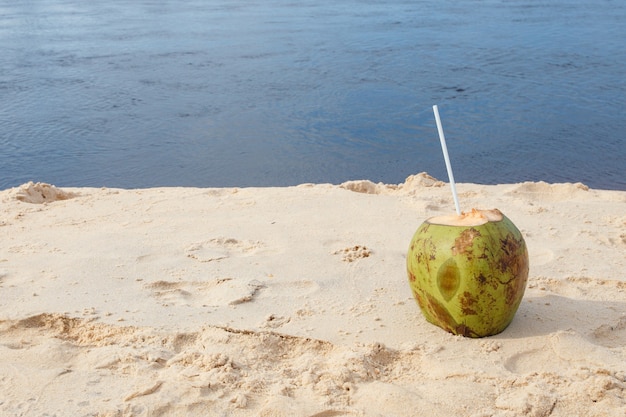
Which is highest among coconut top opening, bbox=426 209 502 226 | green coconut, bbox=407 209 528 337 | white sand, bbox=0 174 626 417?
coconut top opening, bbox=426 209 502 226

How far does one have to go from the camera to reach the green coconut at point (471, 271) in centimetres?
301

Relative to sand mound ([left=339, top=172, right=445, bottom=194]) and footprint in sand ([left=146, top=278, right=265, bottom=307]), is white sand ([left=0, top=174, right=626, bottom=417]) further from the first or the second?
sand mound ([left=339, top=172, right=445, bottom=194])

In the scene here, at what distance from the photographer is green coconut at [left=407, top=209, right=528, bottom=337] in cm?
301

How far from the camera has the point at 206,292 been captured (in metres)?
3.70

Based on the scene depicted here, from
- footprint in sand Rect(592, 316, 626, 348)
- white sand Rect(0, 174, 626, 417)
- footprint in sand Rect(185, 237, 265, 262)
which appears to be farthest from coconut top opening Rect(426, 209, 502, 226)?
footprint in sand Rect(185, 237, 265, 262)

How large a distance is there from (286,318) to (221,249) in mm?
1100

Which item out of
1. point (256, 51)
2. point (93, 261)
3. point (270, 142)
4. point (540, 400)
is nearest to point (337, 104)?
point (270, 142)

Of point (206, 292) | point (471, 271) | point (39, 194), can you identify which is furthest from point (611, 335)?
point (39, 194)

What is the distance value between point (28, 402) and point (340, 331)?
139 cm

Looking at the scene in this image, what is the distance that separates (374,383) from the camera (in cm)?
278

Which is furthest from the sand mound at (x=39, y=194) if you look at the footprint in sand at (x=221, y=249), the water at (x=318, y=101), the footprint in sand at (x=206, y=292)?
the footprint in sand at (x=206, y=292)

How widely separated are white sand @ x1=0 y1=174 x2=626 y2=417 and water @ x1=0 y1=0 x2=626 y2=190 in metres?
2.22

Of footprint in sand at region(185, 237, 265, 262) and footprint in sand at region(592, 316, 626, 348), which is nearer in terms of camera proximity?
footprint in sand at region(592, 316, 626, 348)

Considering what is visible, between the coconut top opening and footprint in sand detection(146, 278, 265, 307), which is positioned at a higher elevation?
the coconut top opening
